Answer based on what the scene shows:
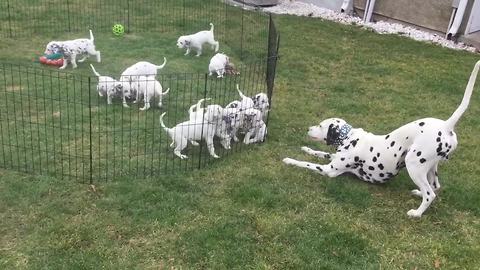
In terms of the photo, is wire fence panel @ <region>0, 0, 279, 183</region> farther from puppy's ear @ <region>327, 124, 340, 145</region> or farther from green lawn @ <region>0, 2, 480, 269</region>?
puppy's ear @ <region>327, 124, 340, 145</region>

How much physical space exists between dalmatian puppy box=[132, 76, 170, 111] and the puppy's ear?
2.50 meters

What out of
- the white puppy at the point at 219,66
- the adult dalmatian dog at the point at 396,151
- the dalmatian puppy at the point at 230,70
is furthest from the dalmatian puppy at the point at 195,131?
the dalmatian puppy at the point at 230,70

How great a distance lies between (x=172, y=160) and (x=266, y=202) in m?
1.35

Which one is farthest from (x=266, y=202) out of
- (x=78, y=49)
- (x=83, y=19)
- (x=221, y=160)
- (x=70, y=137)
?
(x=83, y=19)

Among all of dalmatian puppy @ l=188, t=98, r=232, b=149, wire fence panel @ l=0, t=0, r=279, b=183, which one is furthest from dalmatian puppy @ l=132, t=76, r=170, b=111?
dalmatian puppy @ l=188, t=98, r=232, b=149

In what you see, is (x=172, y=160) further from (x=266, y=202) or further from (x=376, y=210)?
(x=376, y=210)

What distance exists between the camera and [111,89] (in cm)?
745

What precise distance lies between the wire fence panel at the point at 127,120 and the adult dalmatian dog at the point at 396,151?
926 mm

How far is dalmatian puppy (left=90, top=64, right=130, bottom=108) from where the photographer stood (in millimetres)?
7418

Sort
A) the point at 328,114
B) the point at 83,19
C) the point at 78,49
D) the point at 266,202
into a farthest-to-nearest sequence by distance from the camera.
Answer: the point at 83,19
the point at 78,49
the point at 328,114
the point at 266,202

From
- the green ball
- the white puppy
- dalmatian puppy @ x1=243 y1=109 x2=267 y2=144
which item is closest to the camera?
dalmatian puppy @ x1=243 y1=109 x2=267 y2=144

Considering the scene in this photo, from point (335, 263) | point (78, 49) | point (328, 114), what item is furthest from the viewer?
point (78, 49)

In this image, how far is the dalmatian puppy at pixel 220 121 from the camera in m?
6.19

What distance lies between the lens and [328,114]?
308 inches
